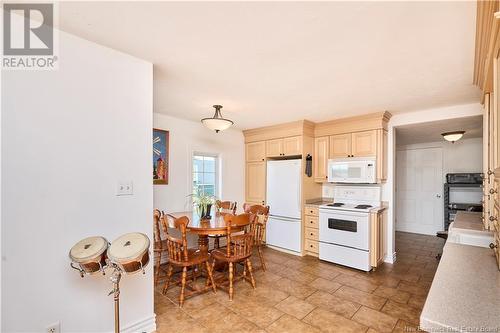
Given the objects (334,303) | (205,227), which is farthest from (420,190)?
(205,227)

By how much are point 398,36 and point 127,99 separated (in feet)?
6.83

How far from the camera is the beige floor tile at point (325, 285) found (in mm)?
2961

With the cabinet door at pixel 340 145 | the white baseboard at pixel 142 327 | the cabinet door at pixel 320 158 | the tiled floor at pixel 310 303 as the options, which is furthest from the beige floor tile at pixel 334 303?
the cabinet door at pixel 340 145

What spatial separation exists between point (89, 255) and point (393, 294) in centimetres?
308

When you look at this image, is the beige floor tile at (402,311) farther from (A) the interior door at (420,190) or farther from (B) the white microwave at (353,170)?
(A) the interior door at (420,190)

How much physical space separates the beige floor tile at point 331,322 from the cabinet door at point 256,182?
257 centimetres

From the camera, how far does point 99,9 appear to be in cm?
146

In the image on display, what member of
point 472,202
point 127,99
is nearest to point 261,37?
point 127,99

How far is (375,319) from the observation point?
2.30 meters

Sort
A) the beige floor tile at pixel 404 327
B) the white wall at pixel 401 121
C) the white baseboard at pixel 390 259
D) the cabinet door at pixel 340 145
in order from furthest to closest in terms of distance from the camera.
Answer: the cabinet door at pixel 340 145 → the white baseboard at pixel 390 259 → the white wall at pixel 401 121 → the beige floor tile at pixel 404 327

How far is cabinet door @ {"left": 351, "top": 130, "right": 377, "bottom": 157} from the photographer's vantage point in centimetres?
377

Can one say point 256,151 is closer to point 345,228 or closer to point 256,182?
point 256,182

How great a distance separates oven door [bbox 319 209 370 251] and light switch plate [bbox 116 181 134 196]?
3.00 m

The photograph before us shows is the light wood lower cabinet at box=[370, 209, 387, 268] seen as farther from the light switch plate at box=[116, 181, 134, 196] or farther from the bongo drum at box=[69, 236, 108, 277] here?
the bongo drum at box=[69, 236, 108, 277]
